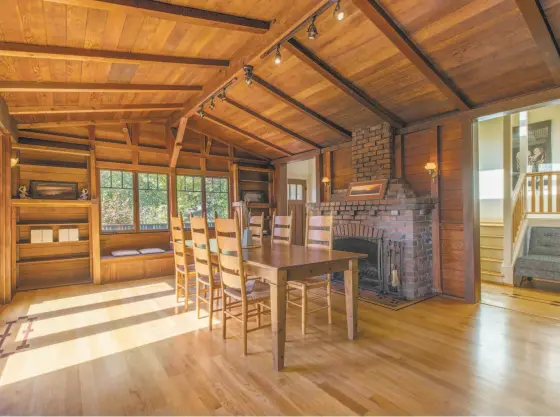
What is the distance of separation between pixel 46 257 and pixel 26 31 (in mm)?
3821

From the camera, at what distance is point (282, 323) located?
93.2 inches

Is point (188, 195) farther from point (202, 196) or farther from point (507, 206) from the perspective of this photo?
point (507, 206)

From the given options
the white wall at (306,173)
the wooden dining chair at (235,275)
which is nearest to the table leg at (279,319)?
the wooden dining chair at (235,275)

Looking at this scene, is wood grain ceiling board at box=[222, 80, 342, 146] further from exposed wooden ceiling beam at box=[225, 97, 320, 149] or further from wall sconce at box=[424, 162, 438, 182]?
wall sconce at box=[424, 162, 438, 182]

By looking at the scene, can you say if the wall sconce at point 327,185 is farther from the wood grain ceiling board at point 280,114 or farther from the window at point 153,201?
the window at point 153,201

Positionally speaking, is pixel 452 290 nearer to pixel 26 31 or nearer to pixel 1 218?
pixel 26 31

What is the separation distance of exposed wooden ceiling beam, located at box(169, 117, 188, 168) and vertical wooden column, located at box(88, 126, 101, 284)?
1.27 m

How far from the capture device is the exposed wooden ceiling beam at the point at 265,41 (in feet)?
8.34

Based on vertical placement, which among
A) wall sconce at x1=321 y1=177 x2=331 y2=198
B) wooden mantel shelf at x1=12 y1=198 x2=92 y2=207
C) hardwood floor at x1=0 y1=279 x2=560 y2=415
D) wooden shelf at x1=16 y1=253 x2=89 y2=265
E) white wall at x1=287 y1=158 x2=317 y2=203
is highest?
white wall at x1=287 y1=158 x2=317 y2=203

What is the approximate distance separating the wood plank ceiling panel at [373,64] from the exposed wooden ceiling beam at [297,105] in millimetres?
948

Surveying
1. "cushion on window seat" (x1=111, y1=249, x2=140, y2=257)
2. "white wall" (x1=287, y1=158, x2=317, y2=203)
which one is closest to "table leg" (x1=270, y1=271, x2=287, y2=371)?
"cushion on window seat" (x1=111, y1=249, x2=140, y2=257)

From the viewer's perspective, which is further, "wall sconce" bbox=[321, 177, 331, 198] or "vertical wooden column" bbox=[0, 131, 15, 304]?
"wall sconce" bbox=[321, 177, 331, 198]

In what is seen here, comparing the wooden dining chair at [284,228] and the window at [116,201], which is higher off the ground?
the window at [116,201]

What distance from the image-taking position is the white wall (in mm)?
8289
